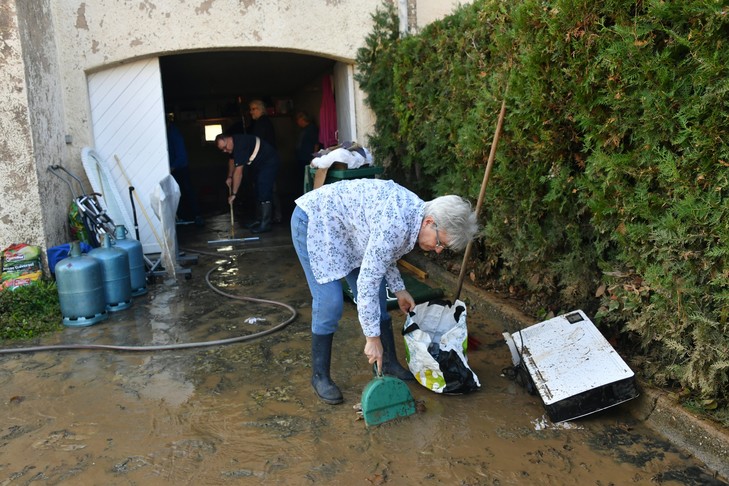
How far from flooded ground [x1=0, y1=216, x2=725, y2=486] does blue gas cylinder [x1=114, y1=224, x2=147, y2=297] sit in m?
1.32

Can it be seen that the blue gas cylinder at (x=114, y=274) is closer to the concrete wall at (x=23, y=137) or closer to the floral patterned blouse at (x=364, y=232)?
the concrete wall at (x=23, y=137)

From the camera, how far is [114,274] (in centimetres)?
587

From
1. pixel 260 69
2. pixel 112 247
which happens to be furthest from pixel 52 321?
pixel 260 69

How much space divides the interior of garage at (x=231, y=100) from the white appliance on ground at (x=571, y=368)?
28.5 ft

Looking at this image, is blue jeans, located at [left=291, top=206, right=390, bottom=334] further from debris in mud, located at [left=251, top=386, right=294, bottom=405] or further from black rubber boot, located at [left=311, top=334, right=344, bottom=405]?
debris in mud, located at [left=251, top=386, right=294, bottom=405]

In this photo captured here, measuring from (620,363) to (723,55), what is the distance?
5.46 feet

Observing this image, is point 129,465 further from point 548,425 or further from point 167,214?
point 167,214

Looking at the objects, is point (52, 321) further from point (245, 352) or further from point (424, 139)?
point (424, 139)

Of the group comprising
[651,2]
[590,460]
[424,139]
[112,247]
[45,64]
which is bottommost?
[590,460]

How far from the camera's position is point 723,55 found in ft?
9.29

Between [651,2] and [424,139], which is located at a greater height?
[651,2]

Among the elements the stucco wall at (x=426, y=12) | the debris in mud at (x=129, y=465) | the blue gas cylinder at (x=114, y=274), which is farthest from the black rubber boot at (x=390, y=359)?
the stucco wall at (x=426, y=12)

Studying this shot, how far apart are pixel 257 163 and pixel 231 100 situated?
8.73m

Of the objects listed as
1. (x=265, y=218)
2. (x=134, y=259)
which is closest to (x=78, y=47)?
(x=134, y=259)
